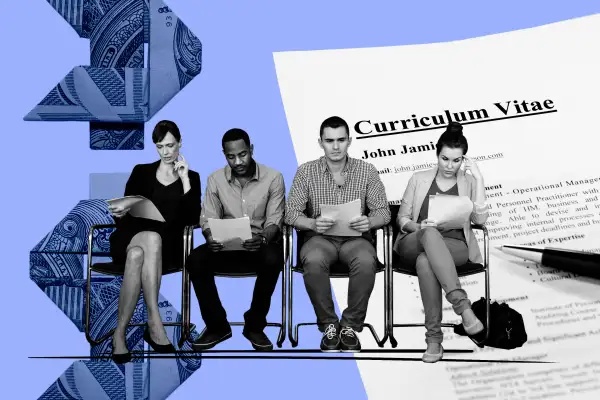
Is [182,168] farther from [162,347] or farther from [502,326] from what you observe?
[502,326]

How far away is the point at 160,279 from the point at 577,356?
2.45 m

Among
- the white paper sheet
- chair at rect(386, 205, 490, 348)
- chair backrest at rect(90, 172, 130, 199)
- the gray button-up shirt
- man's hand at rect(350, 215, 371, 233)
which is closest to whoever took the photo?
man's hand at rect(350, 215, 371, 233)

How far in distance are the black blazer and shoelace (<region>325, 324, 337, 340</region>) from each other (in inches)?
35.9

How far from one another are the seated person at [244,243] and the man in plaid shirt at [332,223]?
0.44 ft

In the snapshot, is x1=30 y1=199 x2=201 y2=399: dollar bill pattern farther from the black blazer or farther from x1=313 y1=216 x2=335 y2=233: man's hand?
x1=313 y1=216 x2=335 y2=233: man's hand

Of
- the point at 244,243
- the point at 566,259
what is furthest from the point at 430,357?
the point at 566,259

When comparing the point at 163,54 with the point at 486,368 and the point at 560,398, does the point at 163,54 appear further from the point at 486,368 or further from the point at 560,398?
the point at 560,398

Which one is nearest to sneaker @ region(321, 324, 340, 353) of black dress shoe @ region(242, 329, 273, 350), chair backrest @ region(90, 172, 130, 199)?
black dress shoe @ region(242, 329, 273, 350)

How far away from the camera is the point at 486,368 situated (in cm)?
543

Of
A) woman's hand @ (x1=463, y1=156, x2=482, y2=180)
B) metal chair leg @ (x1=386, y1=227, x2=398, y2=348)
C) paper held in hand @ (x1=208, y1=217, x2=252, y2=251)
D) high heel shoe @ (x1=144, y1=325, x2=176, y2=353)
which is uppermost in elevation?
woman's hand @ (x1=463, y1=156, x2=482, y2=180)

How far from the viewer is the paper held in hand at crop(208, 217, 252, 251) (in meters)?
4.61

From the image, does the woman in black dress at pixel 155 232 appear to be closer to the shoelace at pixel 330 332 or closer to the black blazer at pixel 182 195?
the black blazer at pixel 182 195

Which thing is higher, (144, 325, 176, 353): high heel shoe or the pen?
the pen

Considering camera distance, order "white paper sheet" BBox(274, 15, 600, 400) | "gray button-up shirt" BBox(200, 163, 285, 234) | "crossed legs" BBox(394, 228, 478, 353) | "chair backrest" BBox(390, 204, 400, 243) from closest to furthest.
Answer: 1. "crossed legs" BBox(394, 228, 478, 353)
2. "gray button-up shirt" BBox(200, 163, 285, 234)
3. "chair backrest" BBox(390, 204, 400, 243)
4. "white paper sheet" BBox(274, 15, 600, 400)
